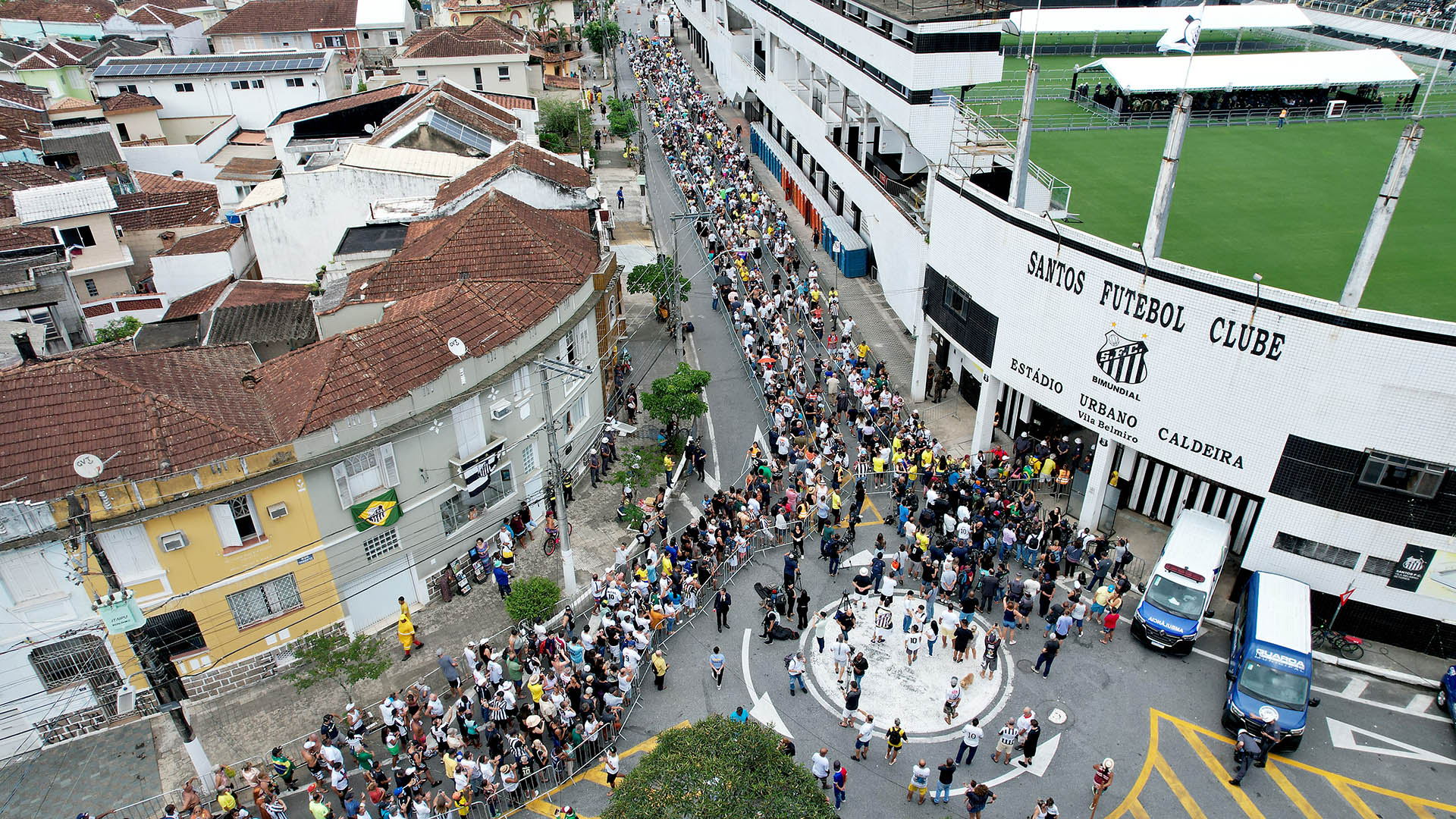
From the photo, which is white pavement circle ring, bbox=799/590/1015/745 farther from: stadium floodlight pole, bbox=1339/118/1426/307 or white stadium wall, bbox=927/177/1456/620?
stadium floodlight pole, bbox=1339/118/1426/307

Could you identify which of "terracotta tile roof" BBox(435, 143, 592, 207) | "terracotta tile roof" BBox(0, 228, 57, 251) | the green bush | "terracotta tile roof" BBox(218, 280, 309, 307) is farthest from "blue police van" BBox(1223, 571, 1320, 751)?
"terracotta tile roof" BBox(0, 228, 57, 251)

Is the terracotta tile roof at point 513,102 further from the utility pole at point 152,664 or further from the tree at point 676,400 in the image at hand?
the utility pole at point 152,664

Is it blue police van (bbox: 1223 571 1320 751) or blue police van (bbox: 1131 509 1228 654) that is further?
blue police van (bbox: 1131 509 1228 654)

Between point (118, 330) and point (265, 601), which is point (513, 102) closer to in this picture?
point (118, 330)

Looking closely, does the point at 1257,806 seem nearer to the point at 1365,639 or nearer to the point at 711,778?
the point at 1365,639

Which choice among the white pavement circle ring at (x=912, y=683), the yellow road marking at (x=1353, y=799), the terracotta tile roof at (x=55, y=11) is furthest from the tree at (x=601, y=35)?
the yellow road marking at (x=1353, y=799)

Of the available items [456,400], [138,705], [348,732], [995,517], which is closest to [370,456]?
[456,400]
